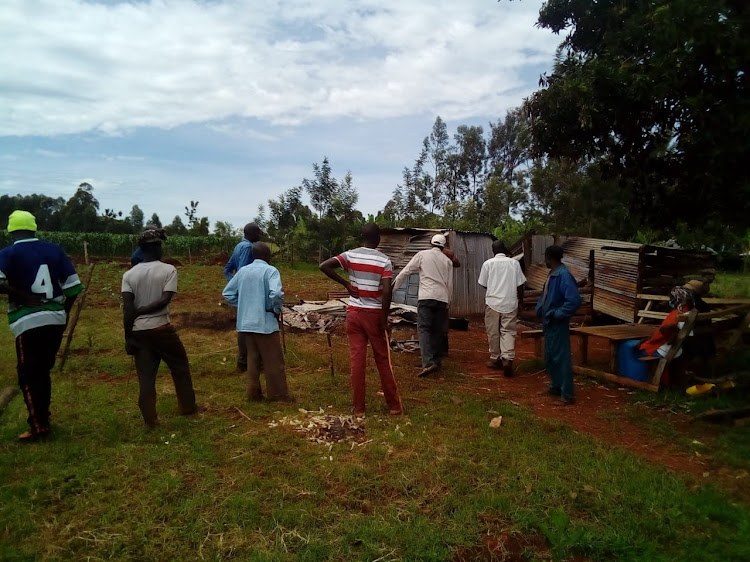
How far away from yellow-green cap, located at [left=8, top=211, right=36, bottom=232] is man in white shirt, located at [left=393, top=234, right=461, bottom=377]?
4.21 meters

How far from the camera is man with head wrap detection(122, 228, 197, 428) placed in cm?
468

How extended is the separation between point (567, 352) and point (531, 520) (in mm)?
2890

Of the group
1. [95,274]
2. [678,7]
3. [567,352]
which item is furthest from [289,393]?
[95,274]

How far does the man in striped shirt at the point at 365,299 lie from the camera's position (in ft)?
16.4

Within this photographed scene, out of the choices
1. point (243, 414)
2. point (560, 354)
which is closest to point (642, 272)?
point (560, 354)

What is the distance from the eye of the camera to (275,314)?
5562 mm

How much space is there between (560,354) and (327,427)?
9.43 ft

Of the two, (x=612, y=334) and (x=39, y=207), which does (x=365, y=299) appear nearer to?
(x=612, y=334)

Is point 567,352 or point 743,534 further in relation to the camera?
point 567,352

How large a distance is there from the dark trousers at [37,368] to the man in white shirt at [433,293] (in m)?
4.10

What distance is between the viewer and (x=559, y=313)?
569cm

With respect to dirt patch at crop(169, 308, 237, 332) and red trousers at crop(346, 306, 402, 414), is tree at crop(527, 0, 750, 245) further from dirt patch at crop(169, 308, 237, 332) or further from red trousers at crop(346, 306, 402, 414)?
dirt patch at crop(169, 308, 237, 332)

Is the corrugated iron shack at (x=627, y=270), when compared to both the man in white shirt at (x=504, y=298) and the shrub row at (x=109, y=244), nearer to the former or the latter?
the man in white shirt at (x=504, y=298)

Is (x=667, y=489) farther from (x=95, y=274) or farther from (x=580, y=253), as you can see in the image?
(x=95, y=274)
